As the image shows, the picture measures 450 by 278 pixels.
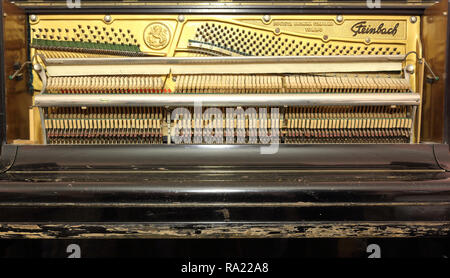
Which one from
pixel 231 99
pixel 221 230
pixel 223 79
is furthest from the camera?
pixel 223 79

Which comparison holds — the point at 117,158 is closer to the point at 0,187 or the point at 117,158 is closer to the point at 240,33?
the point at 0,187

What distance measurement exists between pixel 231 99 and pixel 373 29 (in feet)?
3.55

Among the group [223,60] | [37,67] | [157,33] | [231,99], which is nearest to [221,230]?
[231,99]

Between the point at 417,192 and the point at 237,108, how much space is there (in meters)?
1.06

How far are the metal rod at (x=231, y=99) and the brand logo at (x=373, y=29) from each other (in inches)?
18.5

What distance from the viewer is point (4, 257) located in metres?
1.60

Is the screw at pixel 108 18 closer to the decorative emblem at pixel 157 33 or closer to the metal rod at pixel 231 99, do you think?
the decorative emblem at pixel 157 33

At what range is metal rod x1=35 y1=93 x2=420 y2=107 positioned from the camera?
1.86 m

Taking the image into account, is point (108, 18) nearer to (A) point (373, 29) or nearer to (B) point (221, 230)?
(B) point (221, 230)

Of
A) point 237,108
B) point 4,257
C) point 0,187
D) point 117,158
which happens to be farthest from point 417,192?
point 4,257

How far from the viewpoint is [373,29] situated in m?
2.06

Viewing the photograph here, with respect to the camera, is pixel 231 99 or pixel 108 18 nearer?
pixel 231 99

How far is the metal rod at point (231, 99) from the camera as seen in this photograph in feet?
6.10

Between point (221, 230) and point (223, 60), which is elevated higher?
point (223, 60)
